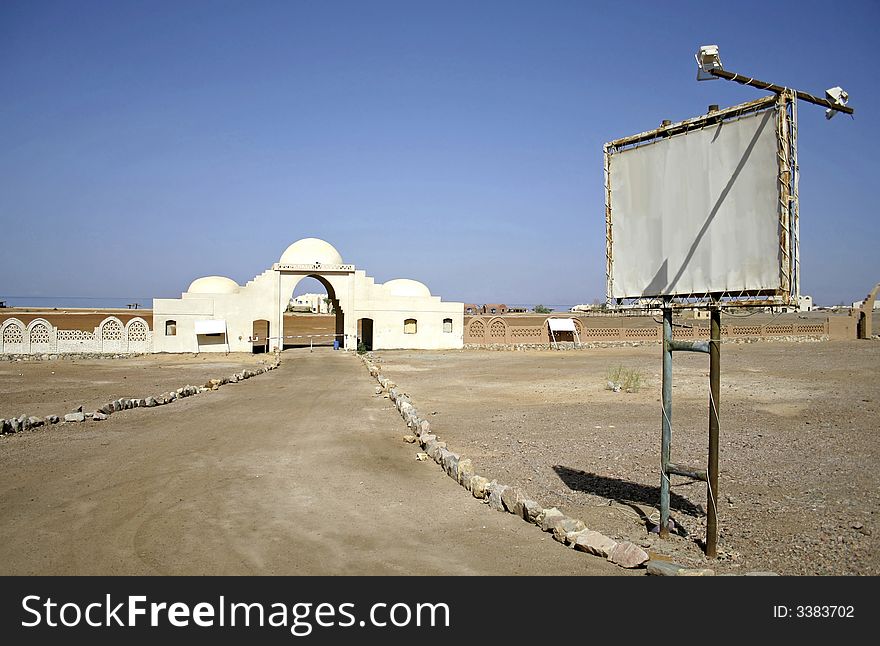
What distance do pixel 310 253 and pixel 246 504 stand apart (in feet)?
103

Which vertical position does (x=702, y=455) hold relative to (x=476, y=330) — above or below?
below

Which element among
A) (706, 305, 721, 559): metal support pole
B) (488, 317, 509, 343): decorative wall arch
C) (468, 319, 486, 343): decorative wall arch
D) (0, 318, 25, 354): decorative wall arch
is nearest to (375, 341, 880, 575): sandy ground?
(706, 305, 721, 559): metal support pole

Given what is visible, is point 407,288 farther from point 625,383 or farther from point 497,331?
point 625,383

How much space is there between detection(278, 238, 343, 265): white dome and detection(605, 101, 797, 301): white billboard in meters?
31.0

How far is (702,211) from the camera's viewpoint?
5176mm

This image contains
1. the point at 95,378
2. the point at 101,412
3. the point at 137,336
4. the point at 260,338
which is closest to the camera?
the point at 101,412

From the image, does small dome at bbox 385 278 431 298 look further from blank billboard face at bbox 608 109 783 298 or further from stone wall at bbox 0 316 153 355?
blank billboard face at bbox 608 109 783 298

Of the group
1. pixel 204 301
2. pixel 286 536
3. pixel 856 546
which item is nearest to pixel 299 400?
pixel 286 536

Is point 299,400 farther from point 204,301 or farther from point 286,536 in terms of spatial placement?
point 204,301

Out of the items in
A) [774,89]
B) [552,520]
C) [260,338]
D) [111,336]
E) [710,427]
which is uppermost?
[774,89]

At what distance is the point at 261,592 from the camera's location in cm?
401

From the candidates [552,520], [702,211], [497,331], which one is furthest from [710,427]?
[497,331]

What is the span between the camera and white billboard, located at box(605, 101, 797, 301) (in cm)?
464

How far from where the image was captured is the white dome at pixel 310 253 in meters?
36.2
